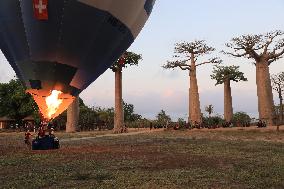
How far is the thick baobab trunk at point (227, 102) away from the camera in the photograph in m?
61.6

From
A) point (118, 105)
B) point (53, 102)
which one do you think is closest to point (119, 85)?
point (118, 105)

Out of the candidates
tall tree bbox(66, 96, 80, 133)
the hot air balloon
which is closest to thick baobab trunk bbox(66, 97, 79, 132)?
tall tree bbox(66, 96, 80, 133)

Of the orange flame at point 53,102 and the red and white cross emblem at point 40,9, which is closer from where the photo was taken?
the red and white cross emblem at point 40,9

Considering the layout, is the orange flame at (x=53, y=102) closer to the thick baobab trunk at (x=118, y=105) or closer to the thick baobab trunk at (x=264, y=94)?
the thick baobab trunk at (x=118, y=105)

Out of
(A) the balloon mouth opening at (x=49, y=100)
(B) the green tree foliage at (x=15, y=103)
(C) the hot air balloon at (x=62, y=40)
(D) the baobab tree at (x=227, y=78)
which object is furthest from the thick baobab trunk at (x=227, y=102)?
(A) the balloon mouth opening at (x=49, y=100)

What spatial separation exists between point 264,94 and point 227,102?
12717 mm

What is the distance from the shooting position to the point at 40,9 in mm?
13688

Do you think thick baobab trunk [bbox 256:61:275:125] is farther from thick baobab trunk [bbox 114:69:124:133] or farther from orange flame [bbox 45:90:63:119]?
orange flame [bbox 45:90:63:119]

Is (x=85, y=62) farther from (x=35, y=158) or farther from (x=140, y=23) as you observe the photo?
(x=35, y=158)

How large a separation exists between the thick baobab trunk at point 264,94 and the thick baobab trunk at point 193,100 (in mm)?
9327

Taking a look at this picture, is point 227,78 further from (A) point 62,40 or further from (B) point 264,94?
(A) point 62,40

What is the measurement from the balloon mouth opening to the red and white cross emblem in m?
3.25

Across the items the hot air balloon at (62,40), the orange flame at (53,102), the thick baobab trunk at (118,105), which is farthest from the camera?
the thick baobab trunk at (118,105)

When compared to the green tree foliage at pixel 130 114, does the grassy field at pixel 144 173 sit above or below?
below
